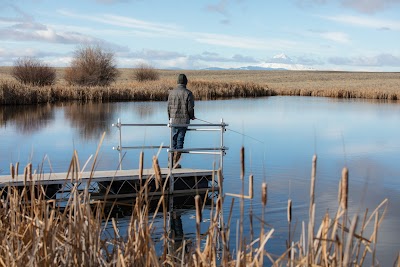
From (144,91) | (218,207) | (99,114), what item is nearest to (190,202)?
(218,207)

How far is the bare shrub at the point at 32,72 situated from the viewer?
37.8 m

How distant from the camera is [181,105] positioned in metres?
10.2

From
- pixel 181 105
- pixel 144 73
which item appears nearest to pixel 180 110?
pixel 181 105

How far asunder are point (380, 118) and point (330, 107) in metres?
6.02

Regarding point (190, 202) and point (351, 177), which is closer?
point (190, 202)

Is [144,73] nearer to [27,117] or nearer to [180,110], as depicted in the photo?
[27,117]

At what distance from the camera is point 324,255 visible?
2.95m

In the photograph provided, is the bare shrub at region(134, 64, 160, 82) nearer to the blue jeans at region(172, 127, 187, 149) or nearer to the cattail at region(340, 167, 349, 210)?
the blue jeans at region(172, 127, 187, 149)

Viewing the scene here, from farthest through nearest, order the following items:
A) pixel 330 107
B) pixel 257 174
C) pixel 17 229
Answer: pixel 330 107
pixel 257 174
pixel 17 229

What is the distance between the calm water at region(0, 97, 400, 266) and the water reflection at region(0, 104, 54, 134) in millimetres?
36

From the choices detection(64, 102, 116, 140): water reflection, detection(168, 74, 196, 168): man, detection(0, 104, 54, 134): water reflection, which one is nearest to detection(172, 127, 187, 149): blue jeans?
detection(168, 74, 196, 168): man

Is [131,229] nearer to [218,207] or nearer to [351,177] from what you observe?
[218,207]

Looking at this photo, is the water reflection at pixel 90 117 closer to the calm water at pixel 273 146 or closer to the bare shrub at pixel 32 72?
the calm water at pixel 273 146

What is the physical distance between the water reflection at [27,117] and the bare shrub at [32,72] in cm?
901
